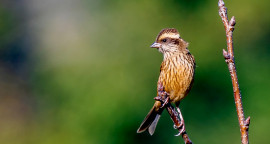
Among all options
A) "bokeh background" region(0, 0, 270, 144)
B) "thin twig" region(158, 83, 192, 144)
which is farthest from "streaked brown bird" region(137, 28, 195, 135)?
"bokeh background" region(0, 0, 270, 144)

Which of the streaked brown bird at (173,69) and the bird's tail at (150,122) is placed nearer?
the streaked brown bird at (173,69)

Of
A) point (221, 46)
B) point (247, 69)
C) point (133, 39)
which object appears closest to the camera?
point (247, 69)

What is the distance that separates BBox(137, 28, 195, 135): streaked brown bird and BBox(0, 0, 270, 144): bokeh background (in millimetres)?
2625

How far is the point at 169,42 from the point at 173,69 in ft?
0.93

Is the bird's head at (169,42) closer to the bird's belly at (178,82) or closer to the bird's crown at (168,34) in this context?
the bird's crown at (168,34)

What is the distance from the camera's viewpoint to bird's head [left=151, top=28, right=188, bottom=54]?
181 inches

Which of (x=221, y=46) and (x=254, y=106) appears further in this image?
(x=221, y=46)

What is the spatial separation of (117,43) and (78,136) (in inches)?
106

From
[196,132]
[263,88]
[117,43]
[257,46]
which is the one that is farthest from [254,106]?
[117,43]

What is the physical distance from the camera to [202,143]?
762cm

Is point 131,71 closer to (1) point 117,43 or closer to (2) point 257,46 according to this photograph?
(1) point 117,43

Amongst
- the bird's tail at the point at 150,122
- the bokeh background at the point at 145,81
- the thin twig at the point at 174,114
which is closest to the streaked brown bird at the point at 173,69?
the bird's tail at the point at 150,122

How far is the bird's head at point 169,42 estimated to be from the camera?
4.59 metres

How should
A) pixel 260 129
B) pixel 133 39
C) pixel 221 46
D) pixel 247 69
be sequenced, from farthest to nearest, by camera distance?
pixel 133 39, pixel 221 46, pixel 247 69, pixel 260 129
